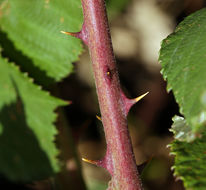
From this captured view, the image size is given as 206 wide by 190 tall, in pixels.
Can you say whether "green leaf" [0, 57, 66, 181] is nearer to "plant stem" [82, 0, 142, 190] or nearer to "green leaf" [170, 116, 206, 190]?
"plant stem" [82, 0, 142, 190]

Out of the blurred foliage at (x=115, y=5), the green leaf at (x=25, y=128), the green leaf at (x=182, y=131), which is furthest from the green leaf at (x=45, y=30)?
the green leaf at (x=182, y=131)

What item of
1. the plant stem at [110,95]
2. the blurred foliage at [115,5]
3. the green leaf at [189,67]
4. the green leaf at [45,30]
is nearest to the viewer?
the green leaf at [189,67]

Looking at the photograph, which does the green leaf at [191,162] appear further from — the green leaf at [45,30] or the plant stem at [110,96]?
the green leaf at [45,30]

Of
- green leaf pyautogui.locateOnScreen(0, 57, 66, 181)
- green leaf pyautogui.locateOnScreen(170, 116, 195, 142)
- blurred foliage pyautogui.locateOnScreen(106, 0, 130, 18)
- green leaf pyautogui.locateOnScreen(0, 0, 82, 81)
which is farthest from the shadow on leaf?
green leaf pyautogui.locateOnScreen(170, 116, 195, 142)

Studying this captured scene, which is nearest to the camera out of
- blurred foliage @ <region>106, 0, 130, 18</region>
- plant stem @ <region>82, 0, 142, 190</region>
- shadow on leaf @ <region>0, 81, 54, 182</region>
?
plant stem @ <region>82, 0, 142, 190</region>

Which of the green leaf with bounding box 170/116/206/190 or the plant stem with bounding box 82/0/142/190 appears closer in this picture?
the green leaf with bounding box 170/116/206/190

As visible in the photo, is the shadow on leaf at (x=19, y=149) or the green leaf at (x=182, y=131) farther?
the shadow on leaf at (x=19, y=149)

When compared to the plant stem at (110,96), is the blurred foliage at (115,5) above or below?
above
